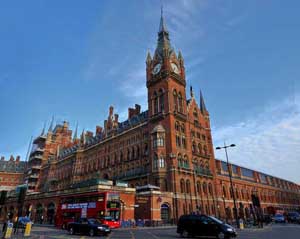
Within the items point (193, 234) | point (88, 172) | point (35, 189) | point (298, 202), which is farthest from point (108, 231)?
point (298, 202)

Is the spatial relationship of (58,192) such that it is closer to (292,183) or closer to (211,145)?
(211,145)

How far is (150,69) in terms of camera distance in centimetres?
6275

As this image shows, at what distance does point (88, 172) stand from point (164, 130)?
1369 inches

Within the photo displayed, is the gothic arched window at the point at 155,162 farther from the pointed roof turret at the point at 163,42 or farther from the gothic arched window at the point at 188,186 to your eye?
the pointed roof turret at the point at 163,42

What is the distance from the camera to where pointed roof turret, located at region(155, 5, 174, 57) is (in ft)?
199

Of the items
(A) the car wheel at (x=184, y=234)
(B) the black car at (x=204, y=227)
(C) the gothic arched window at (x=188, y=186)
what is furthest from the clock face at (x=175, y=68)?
(A) the car wheel at (x=184, y=234)

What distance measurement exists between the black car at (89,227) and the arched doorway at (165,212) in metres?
21.0

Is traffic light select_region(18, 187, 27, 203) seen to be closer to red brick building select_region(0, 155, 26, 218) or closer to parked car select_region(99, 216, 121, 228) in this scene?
parked car select_region(99, 216, 121, 228)

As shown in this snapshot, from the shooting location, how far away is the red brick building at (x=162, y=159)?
45531mm

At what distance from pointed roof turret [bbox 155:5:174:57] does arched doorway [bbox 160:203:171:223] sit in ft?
120

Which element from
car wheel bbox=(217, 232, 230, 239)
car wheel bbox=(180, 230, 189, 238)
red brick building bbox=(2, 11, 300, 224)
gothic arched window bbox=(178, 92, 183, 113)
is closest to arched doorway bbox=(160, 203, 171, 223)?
red brick building bbox=(2, 11, 300, 224)

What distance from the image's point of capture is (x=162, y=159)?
49375 millimetres

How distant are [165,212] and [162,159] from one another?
10.5 meters

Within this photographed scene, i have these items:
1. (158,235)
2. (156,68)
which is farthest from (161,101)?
(158,235)
